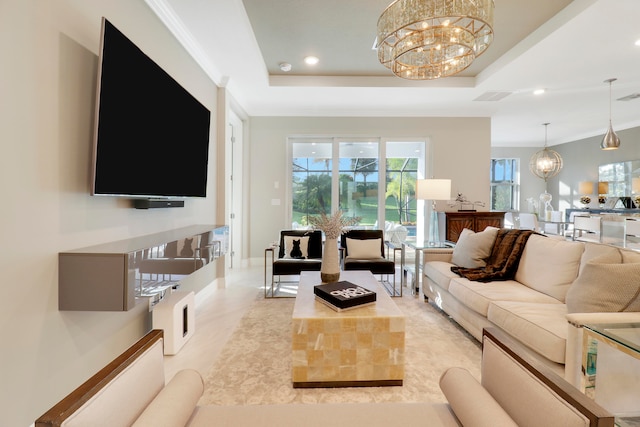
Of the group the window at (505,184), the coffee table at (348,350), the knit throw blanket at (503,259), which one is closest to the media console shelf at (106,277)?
the coffee table at (348,350)

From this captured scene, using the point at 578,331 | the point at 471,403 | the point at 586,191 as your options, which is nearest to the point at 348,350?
the point at 471,403

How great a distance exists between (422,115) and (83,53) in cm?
503

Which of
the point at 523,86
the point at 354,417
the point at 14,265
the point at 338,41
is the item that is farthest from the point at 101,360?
the point at 523,86

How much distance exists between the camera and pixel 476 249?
Result: 318cm

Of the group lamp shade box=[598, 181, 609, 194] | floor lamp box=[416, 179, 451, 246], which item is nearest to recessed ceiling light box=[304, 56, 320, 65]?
floor lamp box=[416, 179, 451, 246]

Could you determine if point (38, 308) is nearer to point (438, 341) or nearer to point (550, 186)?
point (438, 341)

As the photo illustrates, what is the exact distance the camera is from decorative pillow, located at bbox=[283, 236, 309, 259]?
4.17m

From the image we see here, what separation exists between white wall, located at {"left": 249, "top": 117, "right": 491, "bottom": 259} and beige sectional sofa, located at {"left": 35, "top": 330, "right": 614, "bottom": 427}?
461cm

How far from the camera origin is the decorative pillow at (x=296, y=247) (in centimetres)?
417

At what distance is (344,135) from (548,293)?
159 inches

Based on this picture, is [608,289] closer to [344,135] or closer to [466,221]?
[466,221]

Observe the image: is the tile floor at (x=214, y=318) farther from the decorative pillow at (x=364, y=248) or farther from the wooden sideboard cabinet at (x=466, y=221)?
the wooden sideboard cabinet at (x=466, y=221)

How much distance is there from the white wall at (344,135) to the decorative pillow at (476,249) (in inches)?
104

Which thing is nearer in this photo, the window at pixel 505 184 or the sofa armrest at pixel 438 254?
the sofa armrest at pixel 438 254
